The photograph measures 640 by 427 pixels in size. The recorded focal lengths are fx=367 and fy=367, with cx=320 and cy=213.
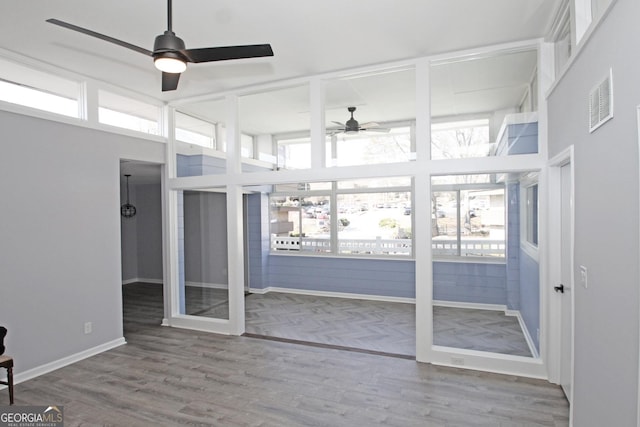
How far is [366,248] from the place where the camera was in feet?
22.3

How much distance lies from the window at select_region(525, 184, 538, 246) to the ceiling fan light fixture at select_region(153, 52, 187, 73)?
3303 millimetres

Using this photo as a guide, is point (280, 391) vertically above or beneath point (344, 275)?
beneath

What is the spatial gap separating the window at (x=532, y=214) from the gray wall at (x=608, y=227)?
1044 millimetres

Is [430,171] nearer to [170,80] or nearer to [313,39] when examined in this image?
[313,39]

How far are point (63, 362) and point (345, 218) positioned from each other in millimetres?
4673

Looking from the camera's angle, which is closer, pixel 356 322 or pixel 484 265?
pixel 484 265

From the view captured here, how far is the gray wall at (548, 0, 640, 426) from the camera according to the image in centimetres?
164

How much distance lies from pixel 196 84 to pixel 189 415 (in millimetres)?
3652

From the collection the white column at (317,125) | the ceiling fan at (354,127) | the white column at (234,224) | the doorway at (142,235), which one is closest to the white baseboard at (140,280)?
the doorway at (142,235)

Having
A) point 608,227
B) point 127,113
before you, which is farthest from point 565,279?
point 127,113

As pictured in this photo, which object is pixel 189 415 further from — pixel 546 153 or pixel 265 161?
pixel 546 153

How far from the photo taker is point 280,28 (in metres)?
3.25

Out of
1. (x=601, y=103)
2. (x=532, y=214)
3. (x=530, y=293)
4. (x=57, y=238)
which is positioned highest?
(x=601, y=103)

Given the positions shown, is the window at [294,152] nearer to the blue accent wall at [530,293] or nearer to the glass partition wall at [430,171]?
the glass partition wall at [430,171]
